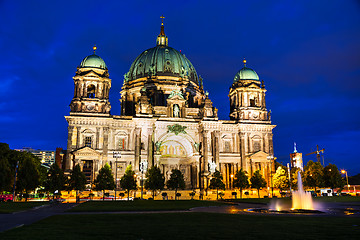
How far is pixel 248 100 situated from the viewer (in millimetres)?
84750

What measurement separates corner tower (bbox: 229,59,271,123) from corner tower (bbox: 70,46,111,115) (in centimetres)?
3323

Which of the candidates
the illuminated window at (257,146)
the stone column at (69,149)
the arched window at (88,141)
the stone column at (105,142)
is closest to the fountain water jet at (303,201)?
the stone column at (105,142)

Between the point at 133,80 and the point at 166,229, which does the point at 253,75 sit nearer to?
the point at 133,80

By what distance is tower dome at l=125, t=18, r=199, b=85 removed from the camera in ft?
310

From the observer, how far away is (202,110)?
83.0m

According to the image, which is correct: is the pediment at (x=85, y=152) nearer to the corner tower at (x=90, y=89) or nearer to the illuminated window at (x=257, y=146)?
the corner tower at (x=90, y=89)

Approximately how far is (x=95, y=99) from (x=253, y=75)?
4259 cm

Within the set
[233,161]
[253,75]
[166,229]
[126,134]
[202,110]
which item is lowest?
[166,229]

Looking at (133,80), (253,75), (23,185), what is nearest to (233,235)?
(23,185)

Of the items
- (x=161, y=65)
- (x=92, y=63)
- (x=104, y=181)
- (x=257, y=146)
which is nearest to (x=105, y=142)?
(x=104, y=181)

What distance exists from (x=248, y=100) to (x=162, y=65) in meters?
27.9

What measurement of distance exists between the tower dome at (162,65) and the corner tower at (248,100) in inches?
685

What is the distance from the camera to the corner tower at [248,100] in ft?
273

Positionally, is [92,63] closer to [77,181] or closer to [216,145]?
[77,181]
